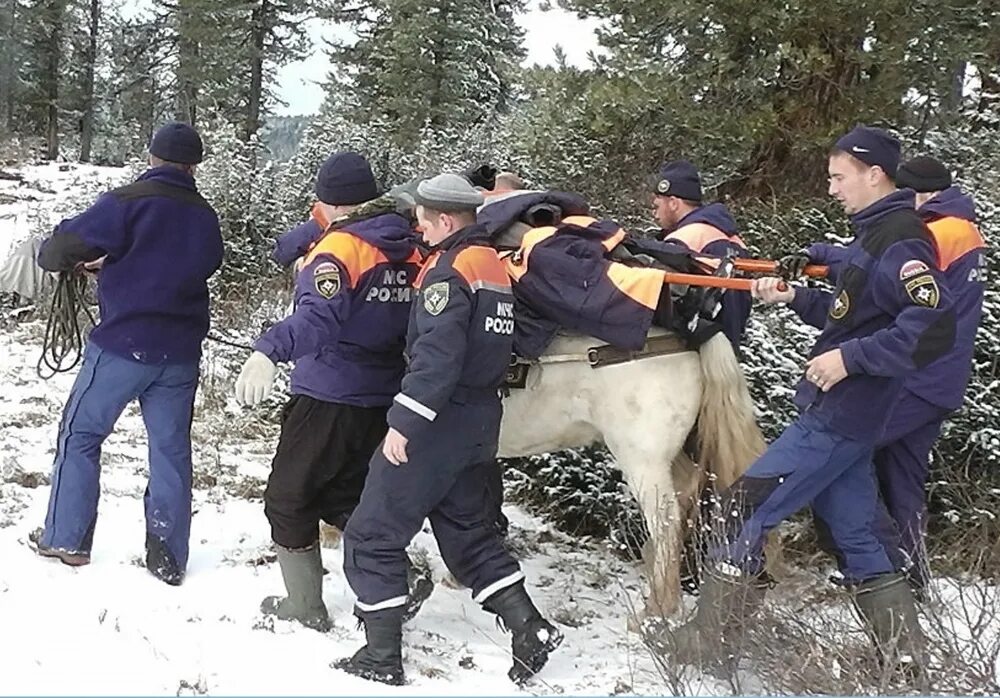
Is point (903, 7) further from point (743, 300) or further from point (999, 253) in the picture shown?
point (743, 300)

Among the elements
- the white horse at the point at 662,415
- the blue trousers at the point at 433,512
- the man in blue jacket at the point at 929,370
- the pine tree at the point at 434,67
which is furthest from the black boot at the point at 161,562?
the pine tree at the point at 434,67

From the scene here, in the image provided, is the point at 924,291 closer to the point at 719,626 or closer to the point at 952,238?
the point at 952,238

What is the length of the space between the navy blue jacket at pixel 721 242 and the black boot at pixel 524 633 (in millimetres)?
1704

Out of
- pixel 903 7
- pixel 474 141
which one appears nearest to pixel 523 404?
pixel 903 7

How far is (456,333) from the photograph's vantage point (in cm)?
365

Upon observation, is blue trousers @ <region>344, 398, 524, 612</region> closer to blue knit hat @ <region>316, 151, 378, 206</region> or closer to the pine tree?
blue knit hat @ <region>316, 151, 378, 206</region>

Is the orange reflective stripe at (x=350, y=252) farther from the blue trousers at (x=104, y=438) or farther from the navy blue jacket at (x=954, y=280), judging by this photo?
the navy blue jacket at (x=954, y=280)

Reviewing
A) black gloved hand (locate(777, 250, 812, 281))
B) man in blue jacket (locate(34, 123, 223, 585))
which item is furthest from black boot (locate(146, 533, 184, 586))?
black gloved hand (locate(777, 250, 812, 281))

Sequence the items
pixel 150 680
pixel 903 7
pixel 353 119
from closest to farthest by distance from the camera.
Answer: pixel 150 680 → pixel 903 7 → pixel 353 119

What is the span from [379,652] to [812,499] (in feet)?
5.89

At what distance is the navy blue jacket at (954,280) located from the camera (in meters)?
4.57

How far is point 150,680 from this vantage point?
358 cm

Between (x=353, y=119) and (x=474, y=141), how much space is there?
542 centimetres

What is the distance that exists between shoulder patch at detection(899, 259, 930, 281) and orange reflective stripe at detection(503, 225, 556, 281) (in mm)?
1679
